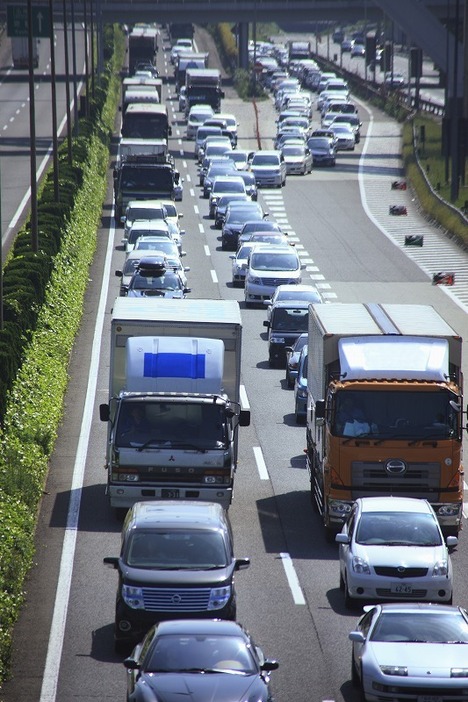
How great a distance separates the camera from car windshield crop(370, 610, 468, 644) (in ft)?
56.0

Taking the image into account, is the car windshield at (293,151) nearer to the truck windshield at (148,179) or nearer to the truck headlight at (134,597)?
the truck windshield at (148,179)

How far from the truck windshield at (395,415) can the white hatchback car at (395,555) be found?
2.13 m

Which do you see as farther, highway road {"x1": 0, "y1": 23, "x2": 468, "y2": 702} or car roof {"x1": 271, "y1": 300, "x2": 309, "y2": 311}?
car roof {"x1": 271, "y1": 300, "x2": 309, "y2": 311}

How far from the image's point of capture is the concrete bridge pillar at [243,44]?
465 ft

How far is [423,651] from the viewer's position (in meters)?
16.7

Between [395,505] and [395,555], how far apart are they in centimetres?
114

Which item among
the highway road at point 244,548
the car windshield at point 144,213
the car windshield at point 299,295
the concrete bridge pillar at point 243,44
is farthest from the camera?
the concrete bridge pillar at point 243,44

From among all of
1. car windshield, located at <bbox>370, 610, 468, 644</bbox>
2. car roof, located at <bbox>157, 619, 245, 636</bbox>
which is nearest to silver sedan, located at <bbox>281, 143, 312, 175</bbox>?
car windshield, located at <bbox>370, 610, 468, 644</bbox>

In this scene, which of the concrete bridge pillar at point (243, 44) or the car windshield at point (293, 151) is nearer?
the car windshield at point (293, 151)

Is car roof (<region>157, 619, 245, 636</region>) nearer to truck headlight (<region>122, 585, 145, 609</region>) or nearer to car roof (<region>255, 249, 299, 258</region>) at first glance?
truck headlight (<region>122, 585, 145, 609</region>)

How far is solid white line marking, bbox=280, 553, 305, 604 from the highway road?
0.05ft

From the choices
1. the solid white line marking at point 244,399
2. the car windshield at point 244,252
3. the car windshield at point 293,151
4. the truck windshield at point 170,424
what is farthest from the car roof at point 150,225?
the truck windshield at point 170,424

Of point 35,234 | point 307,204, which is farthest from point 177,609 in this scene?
point 307,204

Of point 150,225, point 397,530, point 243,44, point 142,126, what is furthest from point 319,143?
point 397,530
